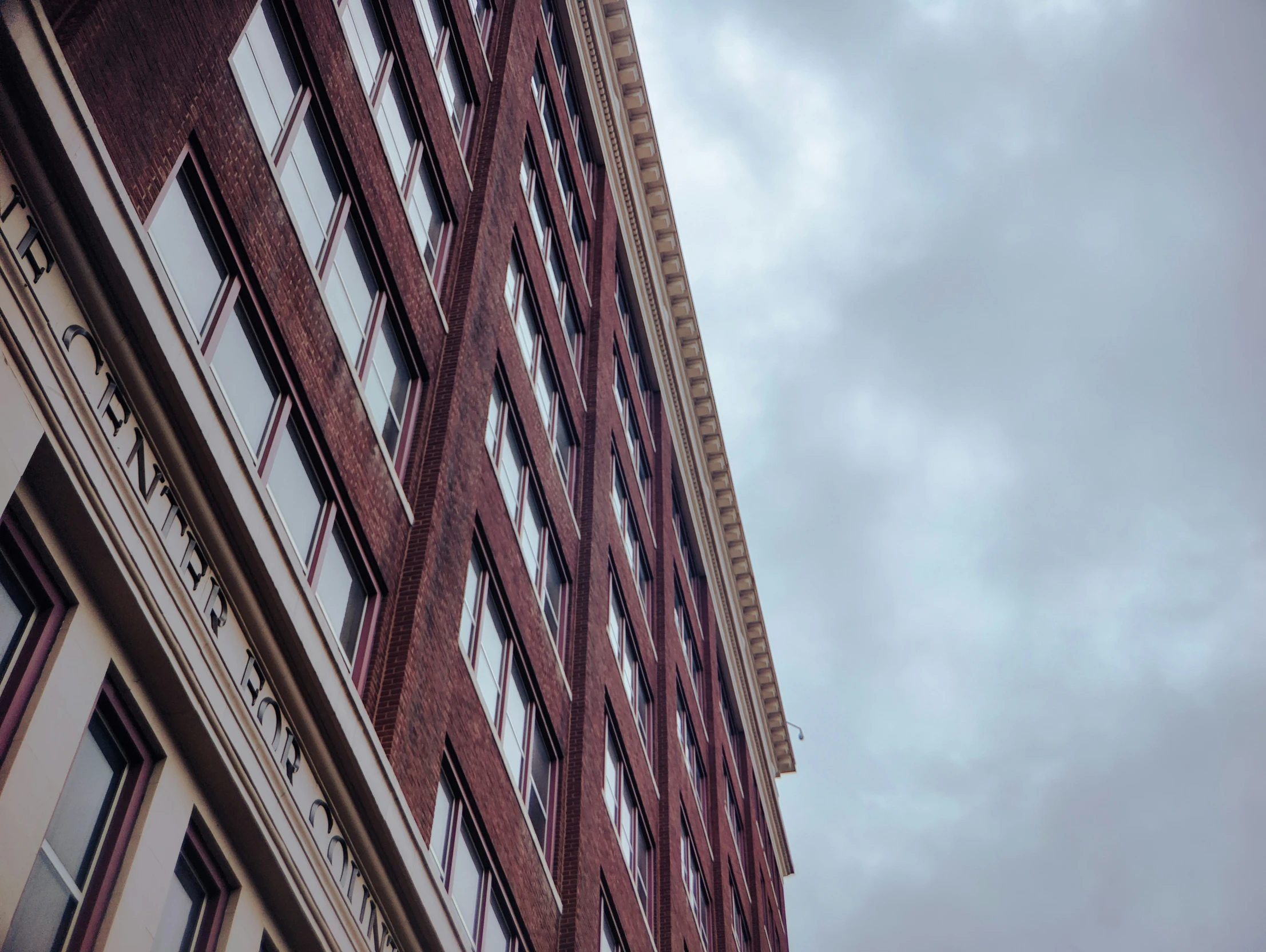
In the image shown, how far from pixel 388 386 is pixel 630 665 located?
51.3 feet

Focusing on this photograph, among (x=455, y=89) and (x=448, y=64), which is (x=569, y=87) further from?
(x=448, y=64)

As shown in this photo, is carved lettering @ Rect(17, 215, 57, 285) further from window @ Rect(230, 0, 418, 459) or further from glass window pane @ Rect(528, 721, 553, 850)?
glass window pane @ Rect(528, 721, 553, 850)

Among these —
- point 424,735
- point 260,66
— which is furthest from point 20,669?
point 260,66

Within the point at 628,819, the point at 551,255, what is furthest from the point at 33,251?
the point at 551,255

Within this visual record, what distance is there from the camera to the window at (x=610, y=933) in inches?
1064

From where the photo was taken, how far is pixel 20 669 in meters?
10.9

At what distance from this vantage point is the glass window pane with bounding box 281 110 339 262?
18750 millimetres

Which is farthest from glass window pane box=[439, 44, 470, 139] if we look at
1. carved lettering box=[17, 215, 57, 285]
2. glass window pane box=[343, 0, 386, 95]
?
carved lettering box=[17, 215, 57, 285]

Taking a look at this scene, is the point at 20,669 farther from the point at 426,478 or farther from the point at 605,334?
the point at 605,334

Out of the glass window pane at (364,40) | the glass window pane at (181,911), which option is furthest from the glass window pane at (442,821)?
the glass window pane at (364,40)

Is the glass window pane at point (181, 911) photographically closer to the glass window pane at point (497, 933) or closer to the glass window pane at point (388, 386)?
the glass window pane at point (497, 933)

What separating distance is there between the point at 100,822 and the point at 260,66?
36.4 feet

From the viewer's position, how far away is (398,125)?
78.4 ft

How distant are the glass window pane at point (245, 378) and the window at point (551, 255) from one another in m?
15.6
